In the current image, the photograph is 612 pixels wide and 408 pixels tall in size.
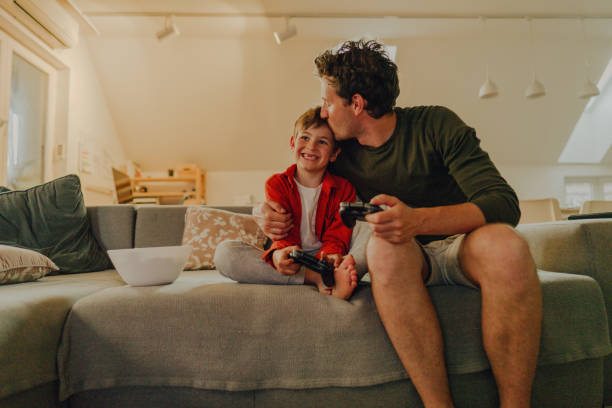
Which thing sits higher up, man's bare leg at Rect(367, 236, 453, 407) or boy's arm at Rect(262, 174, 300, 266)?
boy's arm at Rect(262, 174, 300, 266)

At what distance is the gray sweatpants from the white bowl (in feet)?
0.50

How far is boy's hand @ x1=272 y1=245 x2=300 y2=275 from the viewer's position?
1.06 meters

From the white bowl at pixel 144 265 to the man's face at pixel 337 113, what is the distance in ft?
2.16

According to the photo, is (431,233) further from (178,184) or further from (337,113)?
(178,184)

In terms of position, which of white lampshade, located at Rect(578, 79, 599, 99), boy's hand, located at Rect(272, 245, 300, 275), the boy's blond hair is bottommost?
boy's hand, located at Rect(272, 245, 300, 275)

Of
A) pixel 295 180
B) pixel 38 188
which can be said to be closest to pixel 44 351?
pixel 295 180

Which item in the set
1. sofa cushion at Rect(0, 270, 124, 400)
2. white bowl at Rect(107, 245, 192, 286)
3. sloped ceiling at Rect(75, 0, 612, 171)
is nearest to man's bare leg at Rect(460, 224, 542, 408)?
white bowl at Rect(107, 245, 192, 286)

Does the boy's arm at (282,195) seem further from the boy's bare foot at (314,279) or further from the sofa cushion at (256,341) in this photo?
the sofa cushion at (256,341)

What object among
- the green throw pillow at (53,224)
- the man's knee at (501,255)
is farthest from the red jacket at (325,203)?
the green throw pillow at (53,224)

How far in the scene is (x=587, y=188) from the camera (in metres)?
6.04

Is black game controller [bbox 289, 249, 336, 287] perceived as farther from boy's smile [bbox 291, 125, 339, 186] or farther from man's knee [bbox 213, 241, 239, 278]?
boy's smile [bbox 291, 125, 339, 186]

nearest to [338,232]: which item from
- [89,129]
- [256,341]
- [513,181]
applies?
[256,341]

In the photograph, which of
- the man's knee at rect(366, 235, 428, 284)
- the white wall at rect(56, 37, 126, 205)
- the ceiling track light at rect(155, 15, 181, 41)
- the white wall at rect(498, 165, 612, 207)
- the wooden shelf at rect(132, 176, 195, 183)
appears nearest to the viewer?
the man's knee at rect(366, 235, 428, 284)

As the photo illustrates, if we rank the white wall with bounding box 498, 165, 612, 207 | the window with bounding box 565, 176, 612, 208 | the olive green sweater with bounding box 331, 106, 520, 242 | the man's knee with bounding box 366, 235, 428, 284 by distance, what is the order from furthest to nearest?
1. the window with bounding box 565, 176, 612, 208
2. the white wall with bounding box 498, 165, 612, 207
3. the olive green sweater with bounding box 331, 106, 520, 242
4. the man's knee with bounding box 366, 235, 428, 284
